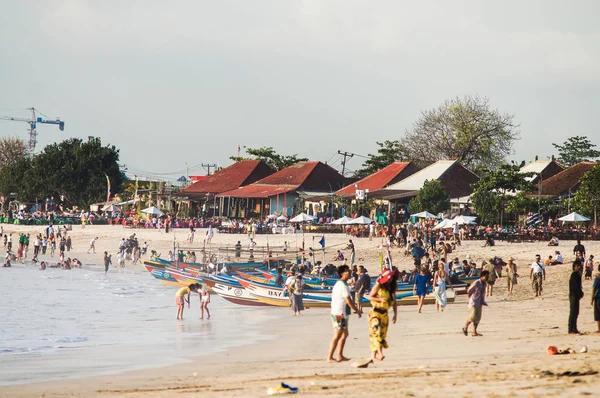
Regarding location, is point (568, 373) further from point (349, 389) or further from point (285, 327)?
point (285, 327)

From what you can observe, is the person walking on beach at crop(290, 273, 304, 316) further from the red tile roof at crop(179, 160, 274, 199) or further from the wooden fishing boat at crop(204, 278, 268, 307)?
the red tile roof at crop(179, 160, 274, 199)

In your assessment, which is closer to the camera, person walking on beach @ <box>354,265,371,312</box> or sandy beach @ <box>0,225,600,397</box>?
sandy beach @ <box>0,225,600,397</box>

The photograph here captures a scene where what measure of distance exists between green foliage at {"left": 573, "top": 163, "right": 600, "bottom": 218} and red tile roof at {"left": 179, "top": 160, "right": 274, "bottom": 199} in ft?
118

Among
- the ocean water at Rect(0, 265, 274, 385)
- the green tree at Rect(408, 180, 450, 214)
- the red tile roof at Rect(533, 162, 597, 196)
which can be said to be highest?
the red tile roof at Rect(533, 162, 597, 196)

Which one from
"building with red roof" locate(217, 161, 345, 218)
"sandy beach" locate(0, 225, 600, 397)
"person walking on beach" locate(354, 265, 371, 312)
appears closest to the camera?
"sandy beach" locate(0, 225, 600, 397)

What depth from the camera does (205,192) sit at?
71.7 m

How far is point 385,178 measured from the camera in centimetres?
6250

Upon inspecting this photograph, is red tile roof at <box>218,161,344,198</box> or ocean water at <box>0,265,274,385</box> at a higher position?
red tile roof at <box>218,161,344,198</box>

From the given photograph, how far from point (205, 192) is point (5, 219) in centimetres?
1867

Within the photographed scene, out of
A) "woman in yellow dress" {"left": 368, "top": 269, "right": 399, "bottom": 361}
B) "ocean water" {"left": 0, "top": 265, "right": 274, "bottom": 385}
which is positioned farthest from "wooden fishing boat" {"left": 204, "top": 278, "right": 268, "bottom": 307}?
"woman in yellow dress" {"left": 368, "top": 269, "right": 399, "bottom": 361}

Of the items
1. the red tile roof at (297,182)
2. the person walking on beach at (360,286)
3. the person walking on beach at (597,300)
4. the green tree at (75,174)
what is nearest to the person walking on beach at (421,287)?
the person walking on beach at (360,286)

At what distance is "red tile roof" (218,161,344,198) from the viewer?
65.0 metres

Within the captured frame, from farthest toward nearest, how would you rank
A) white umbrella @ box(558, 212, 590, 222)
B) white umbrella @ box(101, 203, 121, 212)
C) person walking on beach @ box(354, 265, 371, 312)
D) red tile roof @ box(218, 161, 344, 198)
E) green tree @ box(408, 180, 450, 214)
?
white umbrella @ box(101, 203, 121, 212)
red tile roof @ box(218, 161, 344, 198)
green tree @ box(408, 180, 450, 214)
white umbrella @ box(558, 212, 590, 222)
person walking on beach @ box(354, 265, 371, 312)

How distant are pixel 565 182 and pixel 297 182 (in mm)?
21653
